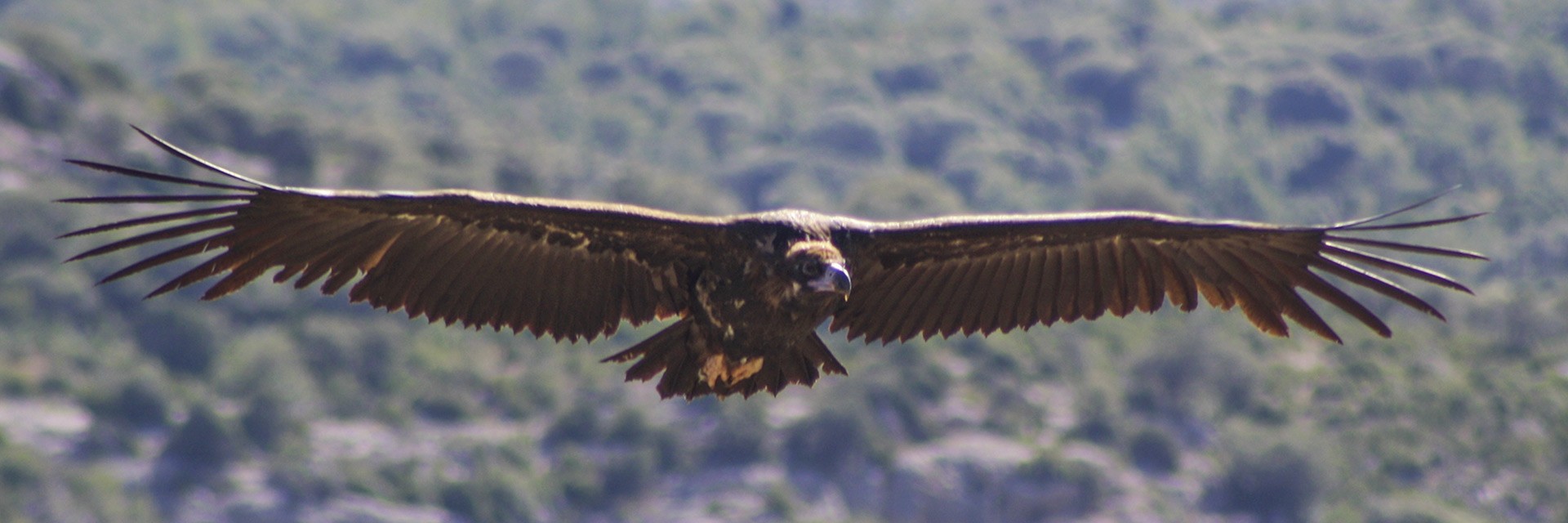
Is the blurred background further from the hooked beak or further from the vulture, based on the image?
the hooked beak

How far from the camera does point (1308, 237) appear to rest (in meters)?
11.5

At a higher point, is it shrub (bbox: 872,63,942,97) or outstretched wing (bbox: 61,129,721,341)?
shrub (bbox: 872,63,942,97)

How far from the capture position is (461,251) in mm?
11297

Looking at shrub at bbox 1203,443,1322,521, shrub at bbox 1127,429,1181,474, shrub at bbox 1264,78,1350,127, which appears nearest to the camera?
shrub at bbox 1203,443,1322,521

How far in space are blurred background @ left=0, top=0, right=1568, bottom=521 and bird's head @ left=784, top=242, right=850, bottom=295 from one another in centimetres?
2611

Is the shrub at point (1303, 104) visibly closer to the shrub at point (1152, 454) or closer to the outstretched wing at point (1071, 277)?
the shrub at point (1152, 454)

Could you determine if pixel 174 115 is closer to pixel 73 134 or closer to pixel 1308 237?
pixel 73 134

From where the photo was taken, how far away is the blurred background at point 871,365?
74.8m

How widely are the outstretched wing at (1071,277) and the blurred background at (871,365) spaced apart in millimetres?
23919

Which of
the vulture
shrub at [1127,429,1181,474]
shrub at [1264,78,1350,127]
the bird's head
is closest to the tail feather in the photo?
the vulture

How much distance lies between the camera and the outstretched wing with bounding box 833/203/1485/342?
11.6 m

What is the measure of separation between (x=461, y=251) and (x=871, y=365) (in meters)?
78.2

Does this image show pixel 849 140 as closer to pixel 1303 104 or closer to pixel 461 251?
pixel 1303 104

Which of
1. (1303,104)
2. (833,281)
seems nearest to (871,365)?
(1303,104)
